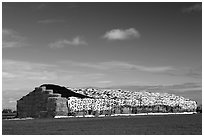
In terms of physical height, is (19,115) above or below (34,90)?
below

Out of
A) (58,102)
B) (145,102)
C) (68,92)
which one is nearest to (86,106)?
(68,92)

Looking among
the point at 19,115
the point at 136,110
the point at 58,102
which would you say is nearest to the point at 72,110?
the point at 58,102

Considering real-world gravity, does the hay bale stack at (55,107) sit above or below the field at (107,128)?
above

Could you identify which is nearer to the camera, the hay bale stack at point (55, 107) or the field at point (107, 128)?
the field at point (107, 128)

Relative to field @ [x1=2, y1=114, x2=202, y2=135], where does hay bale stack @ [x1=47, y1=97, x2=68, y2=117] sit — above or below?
above

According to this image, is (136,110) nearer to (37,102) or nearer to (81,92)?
(81,92)

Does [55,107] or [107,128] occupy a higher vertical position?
[55,107]

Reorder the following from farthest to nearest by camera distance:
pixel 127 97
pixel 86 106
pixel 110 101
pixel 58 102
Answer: pixel 127 97 → pixel 110 101 → pixel 86 106 → pixel 58 102

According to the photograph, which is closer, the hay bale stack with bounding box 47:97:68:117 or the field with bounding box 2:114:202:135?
the field with bounding box 2:114:202:135

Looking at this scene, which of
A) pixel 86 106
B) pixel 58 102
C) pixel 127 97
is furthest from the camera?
pixel 127 97

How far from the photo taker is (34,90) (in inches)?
5930

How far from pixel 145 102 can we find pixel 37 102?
67.5 meters

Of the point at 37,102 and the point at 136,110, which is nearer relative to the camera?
the point at 37,102

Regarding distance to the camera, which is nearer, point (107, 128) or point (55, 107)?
point (107, 128)
